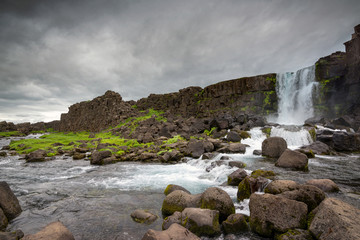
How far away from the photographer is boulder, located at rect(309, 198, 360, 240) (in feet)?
13.4

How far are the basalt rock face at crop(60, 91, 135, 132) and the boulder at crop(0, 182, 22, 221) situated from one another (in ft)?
162

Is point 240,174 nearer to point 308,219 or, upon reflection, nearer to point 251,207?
point 251,207

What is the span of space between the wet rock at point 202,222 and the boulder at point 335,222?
2477mm

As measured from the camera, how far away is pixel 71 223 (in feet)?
21.8

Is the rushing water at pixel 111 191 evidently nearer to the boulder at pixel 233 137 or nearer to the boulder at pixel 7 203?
the boulder at pixel 7 203

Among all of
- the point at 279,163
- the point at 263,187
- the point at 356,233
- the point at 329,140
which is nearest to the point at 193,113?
the point at 329,140

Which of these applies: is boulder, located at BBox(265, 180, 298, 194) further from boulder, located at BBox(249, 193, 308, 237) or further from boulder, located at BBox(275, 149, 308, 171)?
boulder, located at BBox(275, 149, 308, 171)

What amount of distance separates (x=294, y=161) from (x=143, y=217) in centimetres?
1069

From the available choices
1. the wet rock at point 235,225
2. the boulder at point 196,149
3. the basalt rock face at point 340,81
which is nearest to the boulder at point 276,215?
the wet rock at point 235,225

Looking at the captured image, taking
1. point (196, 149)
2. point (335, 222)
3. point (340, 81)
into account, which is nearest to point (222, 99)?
point (340, 81)

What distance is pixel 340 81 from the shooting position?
37469 millimetres

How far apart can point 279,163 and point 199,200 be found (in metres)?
8.66

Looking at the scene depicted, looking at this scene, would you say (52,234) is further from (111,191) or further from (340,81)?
(340,81)

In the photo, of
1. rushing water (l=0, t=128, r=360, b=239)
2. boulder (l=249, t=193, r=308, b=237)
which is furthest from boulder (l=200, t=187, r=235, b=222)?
rushing water (l=0, t=128, r=360, b=239)
